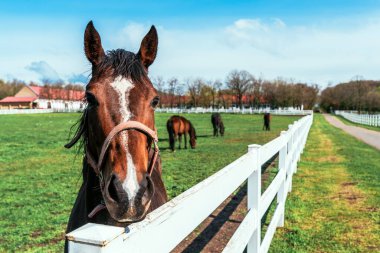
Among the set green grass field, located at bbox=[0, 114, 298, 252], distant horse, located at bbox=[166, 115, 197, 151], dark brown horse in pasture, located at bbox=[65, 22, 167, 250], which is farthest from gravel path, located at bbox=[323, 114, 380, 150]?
dark brown horse in pasture, located at bbox=[65, 22, 167, 250]

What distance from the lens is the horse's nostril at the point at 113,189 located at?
175 cm

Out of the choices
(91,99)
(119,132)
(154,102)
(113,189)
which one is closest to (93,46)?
(91,99)

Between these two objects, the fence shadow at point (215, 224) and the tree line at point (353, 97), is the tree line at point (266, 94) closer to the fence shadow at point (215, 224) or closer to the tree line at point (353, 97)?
the tree line at point (353, 97)

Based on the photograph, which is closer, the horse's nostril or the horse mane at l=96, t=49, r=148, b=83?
the horse's nostril

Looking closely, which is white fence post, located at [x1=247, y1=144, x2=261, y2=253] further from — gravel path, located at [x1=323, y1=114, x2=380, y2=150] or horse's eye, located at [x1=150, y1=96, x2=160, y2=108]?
gravel path, located at [x1=323, y1=114, x2=380, y2=150]

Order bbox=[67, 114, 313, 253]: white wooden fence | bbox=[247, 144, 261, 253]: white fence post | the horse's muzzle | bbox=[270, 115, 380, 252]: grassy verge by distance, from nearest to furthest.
→ bbox=[67, 114, 313, 253]: white wooden fence, the horse's muzzle, bbox=[247, 144, 261, 253]: white fence post, bbox=[270, 115, 380, 252]: grassy verge

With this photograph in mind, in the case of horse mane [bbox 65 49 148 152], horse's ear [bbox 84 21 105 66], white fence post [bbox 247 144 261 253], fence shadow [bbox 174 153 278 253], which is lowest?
fence shadow [bbox 174 153 278 253]

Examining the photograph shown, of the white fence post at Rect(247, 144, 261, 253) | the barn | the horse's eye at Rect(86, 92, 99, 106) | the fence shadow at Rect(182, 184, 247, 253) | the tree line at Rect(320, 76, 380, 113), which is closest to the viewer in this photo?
the horse's eye at Rect(86, 92, 99, 106)

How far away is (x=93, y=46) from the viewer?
2555 mm

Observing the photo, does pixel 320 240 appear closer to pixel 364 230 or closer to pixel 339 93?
pixel 364 230

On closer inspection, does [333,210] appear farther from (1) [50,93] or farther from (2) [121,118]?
(1) [50,93]

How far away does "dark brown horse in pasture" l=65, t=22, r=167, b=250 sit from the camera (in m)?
1.75

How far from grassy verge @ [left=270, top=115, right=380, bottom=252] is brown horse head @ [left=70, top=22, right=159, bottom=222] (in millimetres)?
3445

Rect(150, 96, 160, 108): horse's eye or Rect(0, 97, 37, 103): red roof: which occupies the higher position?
Rect(0, 97, 37, 103): red roof
